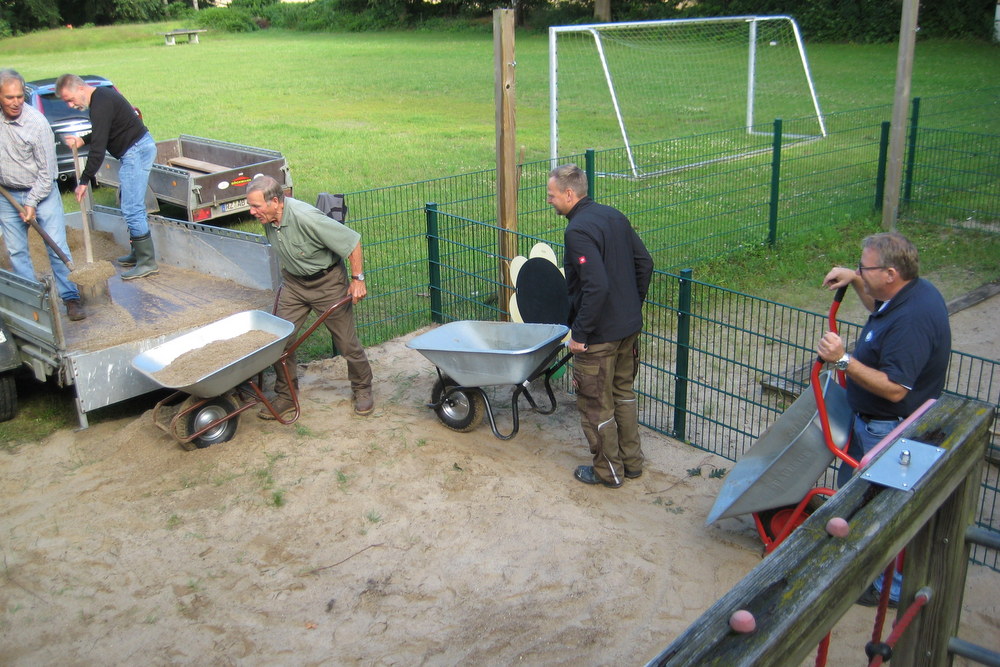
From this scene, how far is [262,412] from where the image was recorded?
6301 millimetres

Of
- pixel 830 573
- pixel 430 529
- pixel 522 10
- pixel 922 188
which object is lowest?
pixel 430 529

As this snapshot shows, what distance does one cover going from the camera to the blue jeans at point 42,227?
21.7ft

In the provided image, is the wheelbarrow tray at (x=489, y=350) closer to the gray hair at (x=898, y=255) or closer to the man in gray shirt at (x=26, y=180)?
the gray hair at (x=898, y=255)

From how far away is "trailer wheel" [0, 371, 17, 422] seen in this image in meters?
6.36

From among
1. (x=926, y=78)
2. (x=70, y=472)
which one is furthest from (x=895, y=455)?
(x=926, y=78)

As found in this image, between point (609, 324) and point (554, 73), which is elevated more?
point (554, 73)

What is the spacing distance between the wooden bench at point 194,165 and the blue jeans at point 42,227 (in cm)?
471

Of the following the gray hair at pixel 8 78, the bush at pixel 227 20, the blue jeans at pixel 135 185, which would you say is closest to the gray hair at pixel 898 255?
the gray hair at pixel 8 78

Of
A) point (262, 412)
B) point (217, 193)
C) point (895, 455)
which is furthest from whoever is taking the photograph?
point (217, 193)

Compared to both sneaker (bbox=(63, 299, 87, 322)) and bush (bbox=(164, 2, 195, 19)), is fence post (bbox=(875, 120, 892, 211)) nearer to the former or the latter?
sneaker (bbox=(63, 299, 87, 322))

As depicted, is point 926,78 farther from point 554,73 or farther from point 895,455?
point 895,455

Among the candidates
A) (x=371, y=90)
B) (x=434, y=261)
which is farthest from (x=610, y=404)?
(x=371, y=90)

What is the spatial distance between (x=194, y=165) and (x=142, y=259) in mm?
4550

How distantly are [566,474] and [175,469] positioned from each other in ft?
8.20
